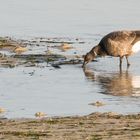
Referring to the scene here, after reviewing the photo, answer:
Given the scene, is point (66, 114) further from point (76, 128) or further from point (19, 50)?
point (19, 50)

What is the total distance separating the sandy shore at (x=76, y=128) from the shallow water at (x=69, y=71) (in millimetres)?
1049

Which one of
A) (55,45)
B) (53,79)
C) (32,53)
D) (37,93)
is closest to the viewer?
(37,93)

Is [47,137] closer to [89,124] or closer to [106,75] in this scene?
[89,124]

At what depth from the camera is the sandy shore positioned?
9.59m

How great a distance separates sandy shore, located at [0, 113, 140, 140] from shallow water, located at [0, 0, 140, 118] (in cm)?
105

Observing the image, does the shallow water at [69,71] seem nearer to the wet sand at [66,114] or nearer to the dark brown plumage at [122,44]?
the wet sand at [66,114]

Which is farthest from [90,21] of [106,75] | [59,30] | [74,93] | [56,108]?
[56,108]

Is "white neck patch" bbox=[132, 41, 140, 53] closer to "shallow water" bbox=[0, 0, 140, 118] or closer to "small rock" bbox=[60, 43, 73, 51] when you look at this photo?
"shallow water" bbox=[0, 0, 140, 118]

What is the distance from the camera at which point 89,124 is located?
34.8 ft

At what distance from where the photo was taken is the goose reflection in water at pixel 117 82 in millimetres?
14694

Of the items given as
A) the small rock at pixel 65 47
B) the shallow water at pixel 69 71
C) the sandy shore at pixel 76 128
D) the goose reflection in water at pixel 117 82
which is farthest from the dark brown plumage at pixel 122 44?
the sandy shore at pixel 76 128

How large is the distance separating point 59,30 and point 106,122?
13.1 m

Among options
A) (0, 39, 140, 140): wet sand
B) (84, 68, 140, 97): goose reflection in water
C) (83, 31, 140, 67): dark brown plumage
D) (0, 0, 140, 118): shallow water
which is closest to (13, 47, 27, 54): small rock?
(0, 39, 140, 140): wet sand

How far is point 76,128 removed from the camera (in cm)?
1024
